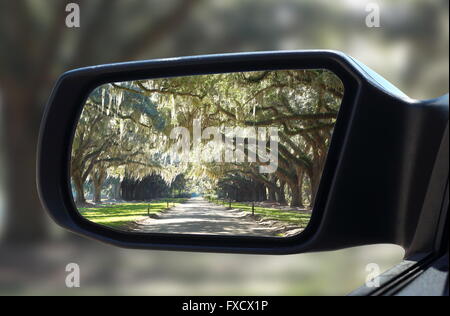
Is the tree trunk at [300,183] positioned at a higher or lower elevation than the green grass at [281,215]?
higher

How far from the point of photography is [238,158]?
1.21m

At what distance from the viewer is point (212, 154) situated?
124 cm

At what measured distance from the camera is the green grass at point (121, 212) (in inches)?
55.2


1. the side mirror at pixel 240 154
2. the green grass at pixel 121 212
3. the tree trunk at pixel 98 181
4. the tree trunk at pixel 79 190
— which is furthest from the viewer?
the tree trunk at pixel 79 190

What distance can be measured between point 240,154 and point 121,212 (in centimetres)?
52

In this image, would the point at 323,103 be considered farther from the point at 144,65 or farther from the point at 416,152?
the point at 144,65

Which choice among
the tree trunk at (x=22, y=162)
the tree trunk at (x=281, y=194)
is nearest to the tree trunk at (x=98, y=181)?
the tree trunk at (x=281, y=194)

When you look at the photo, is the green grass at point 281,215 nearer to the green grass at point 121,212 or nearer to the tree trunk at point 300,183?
the tree trunk at point 300,183

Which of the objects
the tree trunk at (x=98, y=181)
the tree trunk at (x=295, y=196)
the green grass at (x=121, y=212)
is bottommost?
the green grass at (x=121, y=212)

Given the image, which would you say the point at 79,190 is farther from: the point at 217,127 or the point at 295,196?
the point at 295,196

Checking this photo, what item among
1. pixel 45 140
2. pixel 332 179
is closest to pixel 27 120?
pixel 45 140

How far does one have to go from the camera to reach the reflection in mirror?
45.9 inches

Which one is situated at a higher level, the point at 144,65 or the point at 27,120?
the point at 27,120

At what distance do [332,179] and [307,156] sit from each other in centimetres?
16
